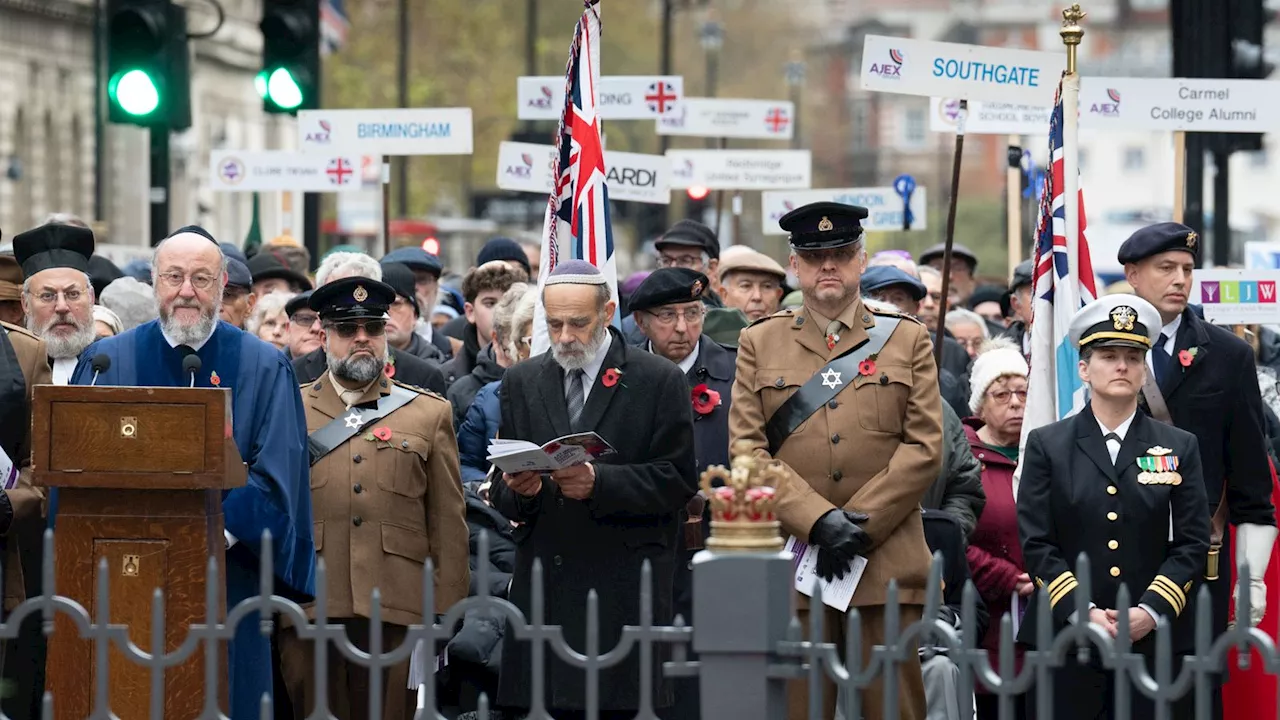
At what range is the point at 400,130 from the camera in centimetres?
1487

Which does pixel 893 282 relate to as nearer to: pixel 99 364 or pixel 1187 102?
pixel 1187 102

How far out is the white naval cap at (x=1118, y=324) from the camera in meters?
7.63

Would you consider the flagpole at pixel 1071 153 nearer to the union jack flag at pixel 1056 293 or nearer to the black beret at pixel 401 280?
the union jack flag at pixel 1056 293

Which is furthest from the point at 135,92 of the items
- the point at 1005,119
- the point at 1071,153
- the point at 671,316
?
the point at 1071,153

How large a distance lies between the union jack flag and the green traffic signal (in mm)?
5589

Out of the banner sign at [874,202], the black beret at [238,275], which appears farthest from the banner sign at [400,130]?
the black beret at [238,275]

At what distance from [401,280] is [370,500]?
3.21 meters

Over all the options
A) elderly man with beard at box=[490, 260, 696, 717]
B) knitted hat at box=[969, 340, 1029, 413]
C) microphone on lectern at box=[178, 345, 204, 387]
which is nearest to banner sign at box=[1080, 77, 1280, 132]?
knitted hat at box=[969, 340, 1029, 413]

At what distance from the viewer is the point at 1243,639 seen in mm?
5227

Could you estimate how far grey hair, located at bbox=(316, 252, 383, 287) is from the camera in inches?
401

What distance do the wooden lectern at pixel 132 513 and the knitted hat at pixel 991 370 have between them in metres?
3.93

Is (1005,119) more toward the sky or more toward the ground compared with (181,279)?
more toward the sky

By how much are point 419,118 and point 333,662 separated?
7.20 meters

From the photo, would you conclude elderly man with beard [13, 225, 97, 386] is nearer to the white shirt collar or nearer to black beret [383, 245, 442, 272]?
the white shirt collar
